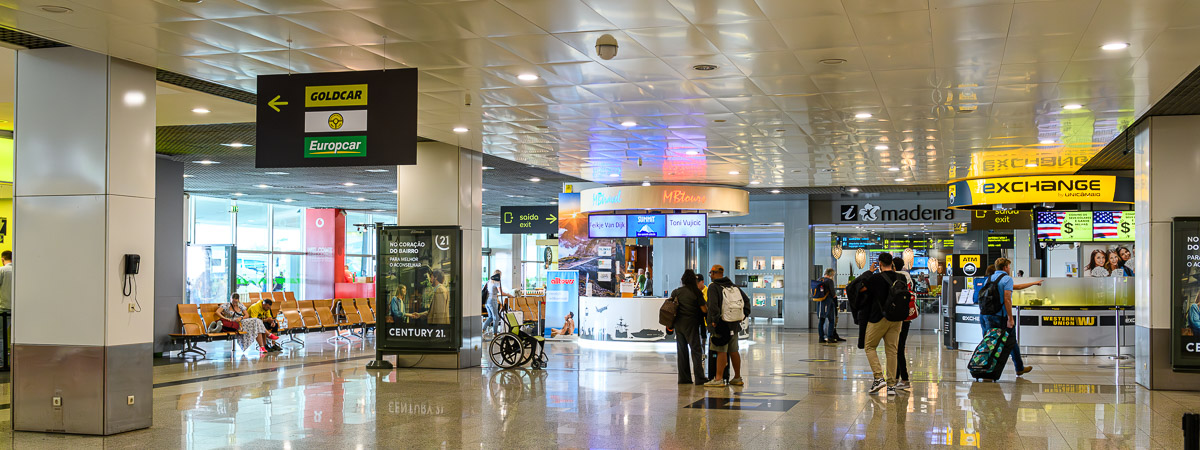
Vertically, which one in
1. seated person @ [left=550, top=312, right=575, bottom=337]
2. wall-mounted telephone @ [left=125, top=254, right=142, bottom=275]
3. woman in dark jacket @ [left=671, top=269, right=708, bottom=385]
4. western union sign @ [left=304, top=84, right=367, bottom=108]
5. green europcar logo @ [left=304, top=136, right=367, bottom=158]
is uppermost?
western union sign @ [left=304, top=84, right=367, bottom=108]

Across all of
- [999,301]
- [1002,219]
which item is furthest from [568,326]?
[1002,219]

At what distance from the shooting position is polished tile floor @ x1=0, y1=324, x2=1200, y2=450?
719 centimetres

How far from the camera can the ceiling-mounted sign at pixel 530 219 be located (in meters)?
23.0

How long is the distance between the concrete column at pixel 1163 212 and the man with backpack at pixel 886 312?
3.05 meters

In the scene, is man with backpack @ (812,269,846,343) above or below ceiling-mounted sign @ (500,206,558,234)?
below

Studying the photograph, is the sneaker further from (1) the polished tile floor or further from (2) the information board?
(2) the information board

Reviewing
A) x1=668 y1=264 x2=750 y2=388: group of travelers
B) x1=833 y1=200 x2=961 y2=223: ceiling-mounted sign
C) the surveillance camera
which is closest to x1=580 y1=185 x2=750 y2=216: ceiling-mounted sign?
x1=833 y1=200 x2=961 y2=223: ceiling-mounted sign

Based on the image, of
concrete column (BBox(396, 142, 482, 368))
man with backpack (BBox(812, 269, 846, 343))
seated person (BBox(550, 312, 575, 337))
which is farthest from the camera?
seated person (BBox(550, 312, 575, 337))

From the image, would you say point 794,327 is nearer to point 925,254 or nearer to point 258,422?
point 925,254

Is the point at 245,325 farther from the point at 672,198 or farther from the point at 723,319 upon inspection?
the point at 723,319

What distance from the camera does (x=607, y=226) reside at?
62.3ft

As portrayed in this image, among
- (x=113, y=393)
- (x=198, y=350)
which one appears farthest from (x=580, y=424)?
(x=198, y=350)

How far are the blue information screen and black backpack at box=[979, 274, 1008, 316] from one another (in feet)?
26.2

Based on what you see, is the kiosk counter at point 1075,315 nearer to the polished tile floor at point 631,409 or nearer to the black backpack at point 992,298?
the polished tile floor at point 631,409
